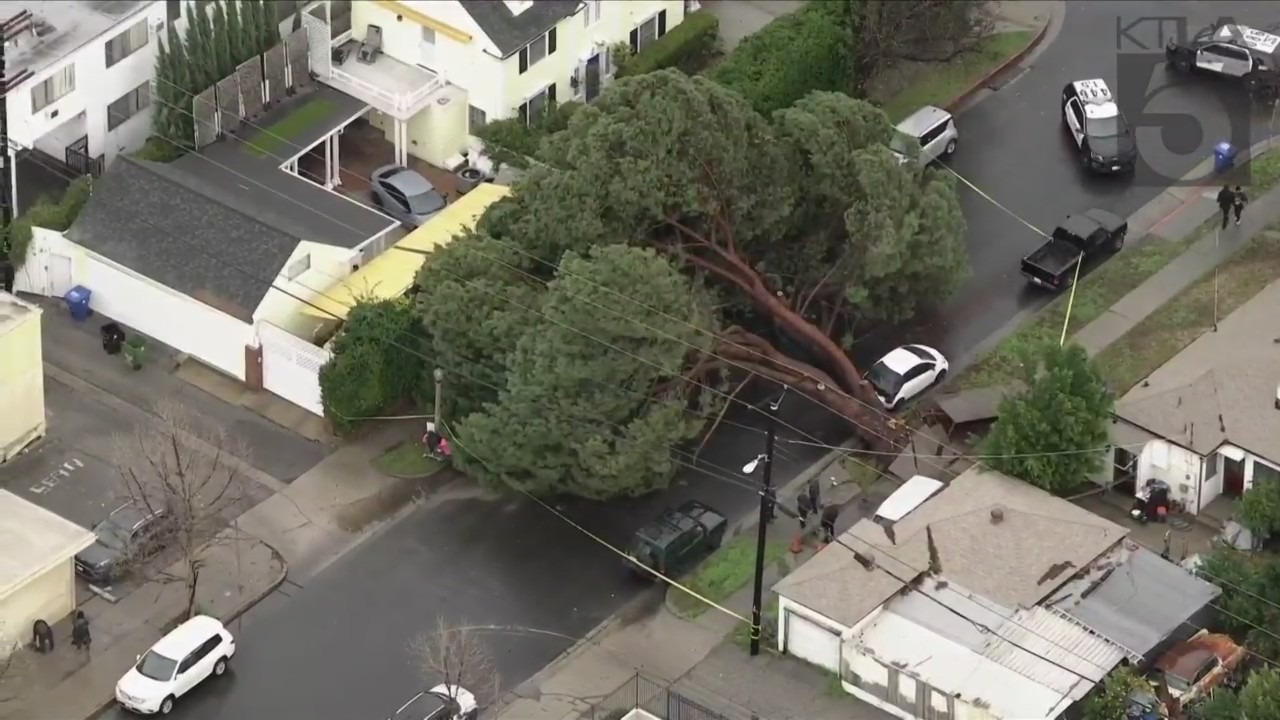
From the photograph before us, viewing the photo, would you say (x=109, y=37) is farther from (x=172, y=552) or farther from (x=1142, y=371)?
(x=1142, y=371)

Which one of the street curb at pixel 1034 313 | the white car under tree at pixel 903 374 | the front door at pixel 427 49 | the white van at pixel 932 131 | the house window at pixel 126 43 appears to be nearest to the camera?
the white car under tree at pixel 903 374

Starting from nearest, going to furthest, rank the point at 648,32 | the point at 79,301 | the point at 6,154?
the point at 79,301 → the point at 6,154 → the point at 648,32

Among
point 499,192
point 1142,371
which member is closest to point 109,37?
point 499,192

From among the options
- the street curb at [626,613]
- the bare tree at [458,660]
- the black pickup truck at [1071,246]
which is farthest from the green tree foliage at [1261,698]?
the black pickup truck at [1071,246]

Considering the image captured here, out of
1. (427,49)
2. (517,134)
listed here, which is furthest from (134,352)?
(427,49)

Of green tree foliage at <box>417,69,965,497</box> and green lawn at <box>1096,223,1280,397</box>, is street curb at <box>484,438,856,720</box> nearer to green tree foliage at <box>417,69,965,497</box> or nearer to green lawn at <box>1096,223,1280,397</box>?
green tree foliage at <box>417,69,965,497</box>

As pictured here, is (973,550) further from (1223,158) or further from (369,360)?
(1223,158)

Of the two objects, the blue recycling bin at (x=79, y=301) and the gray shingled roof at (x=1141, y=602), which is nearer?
the gray shingled roof at (x=1141, y=602)

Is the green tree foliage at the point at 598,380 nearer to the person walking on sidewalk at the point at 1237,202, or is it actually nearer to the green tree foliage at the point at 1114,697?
the green tree foliage at the point at 1114,697
